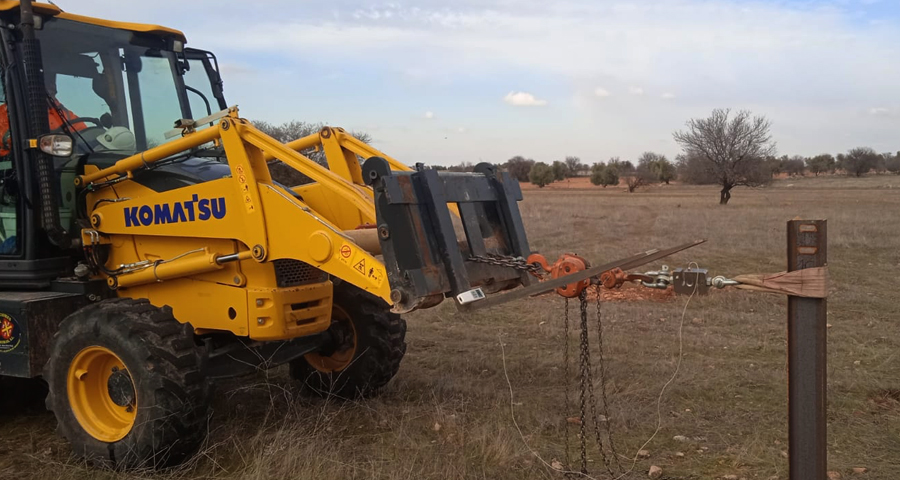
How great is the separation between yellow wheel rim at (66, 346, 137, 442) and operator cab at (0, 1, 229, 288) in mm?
868

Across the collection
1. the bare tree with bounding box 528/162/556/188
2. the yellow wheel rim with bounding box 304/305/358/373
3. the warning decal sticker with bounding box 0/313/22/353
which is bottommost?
the yellow wheel rim with bounding box 304/305/358/373

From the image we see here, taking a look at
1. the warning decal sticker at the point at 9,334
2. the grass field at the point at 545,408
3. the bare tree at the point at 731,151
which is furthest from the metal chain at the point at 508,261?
the bare tree at the point at 731,151

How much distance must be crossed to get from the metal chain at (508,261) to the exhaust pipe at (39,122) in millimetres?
3002

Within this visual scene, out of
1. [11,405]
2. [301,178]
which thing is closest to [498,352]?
[301,178]

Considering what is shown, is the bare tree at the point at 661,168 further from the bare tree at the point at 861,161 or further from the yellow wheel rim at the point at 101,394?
the yellow wheel rim at the point at 101,394

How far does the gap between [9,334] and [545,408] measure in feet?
12.9

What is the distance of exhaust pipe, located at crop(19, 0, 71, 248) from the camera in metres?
4.84

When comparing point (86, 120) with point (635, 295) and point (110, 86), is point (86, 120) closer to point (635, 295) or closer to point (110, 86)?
point (110, 86)

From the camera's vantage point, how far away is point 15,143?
500 centimetres

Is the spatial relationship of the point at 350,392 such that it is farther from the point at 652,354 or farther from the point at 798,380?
the point at 798,380

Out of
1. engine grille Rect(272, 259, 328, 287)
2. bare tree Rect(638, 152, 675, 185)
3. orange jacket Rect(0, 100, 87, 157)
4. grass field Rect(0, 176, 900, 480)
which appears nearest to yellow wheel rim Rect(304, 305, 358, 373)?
grass field Rect(0, 176, 900, 480)

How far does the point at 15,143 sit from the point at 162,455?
2409 millimetres

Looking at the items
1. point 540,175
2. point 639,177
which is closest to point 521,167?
point 540,175

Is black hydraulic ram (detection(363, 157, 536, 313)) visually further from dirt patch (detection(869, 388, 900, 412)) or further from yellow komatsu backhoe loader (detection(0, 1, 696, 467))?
dirt patch (detection(869, 388, 900, 412))
